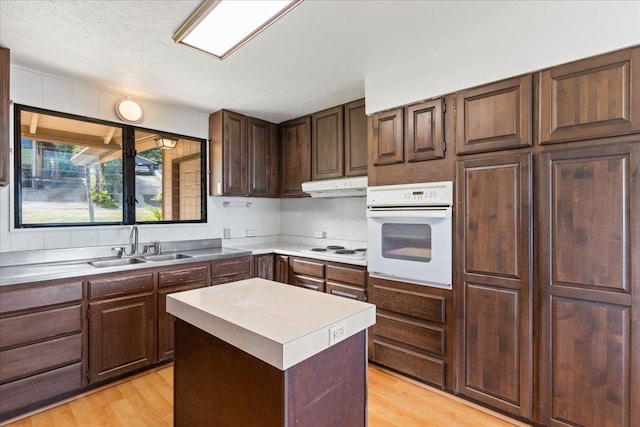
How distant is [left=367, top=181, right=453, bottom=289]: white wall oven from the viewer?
2240mm

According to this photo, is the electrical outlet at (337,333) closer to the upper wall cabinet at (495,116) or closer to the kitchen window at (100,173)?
the upper wall cabinet at (495,116)

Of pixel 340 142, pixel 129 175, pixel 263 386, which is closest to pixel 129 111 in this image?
pixel 129 175

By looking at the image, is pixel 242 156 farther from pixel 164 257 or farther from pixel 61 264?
pixel 61 264

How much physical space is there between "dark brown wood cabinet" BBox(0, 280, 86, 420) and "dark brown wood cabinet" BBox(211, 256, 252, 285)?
1.04 meters

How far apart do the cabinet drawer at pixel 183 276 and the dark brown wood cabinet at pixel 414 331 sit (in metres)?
1.52

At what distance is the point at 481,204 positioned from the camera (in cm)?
210

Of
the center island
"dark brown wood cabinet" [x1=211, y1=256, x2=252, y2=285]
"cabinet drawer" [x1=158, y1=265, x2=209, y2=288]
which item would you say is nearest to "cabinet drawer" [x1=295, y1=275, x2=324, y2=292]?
"dark brown wood cabinet" [x1=211, y1=256, x2=252, y2=285]

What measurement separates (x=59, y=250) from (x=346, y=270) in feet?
7.81

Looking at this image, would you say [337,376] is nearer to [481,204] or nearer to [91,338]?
[481,204]

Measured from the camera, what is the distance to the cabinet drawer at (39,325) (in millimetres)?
2000

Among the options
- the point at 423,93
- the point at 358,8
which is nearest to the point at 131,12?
the point at 358,8

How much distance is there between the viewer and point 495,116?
2.03m

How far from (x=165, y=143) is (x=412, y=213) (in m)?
2.58

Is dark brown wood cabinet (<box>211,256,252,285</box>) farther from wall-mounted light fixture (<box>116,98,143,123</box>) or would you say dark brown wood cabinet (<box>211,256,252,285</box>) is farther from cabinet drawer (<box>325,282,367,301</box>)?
wall-mounted light fixture (<box>116,98,143,123</box>)
